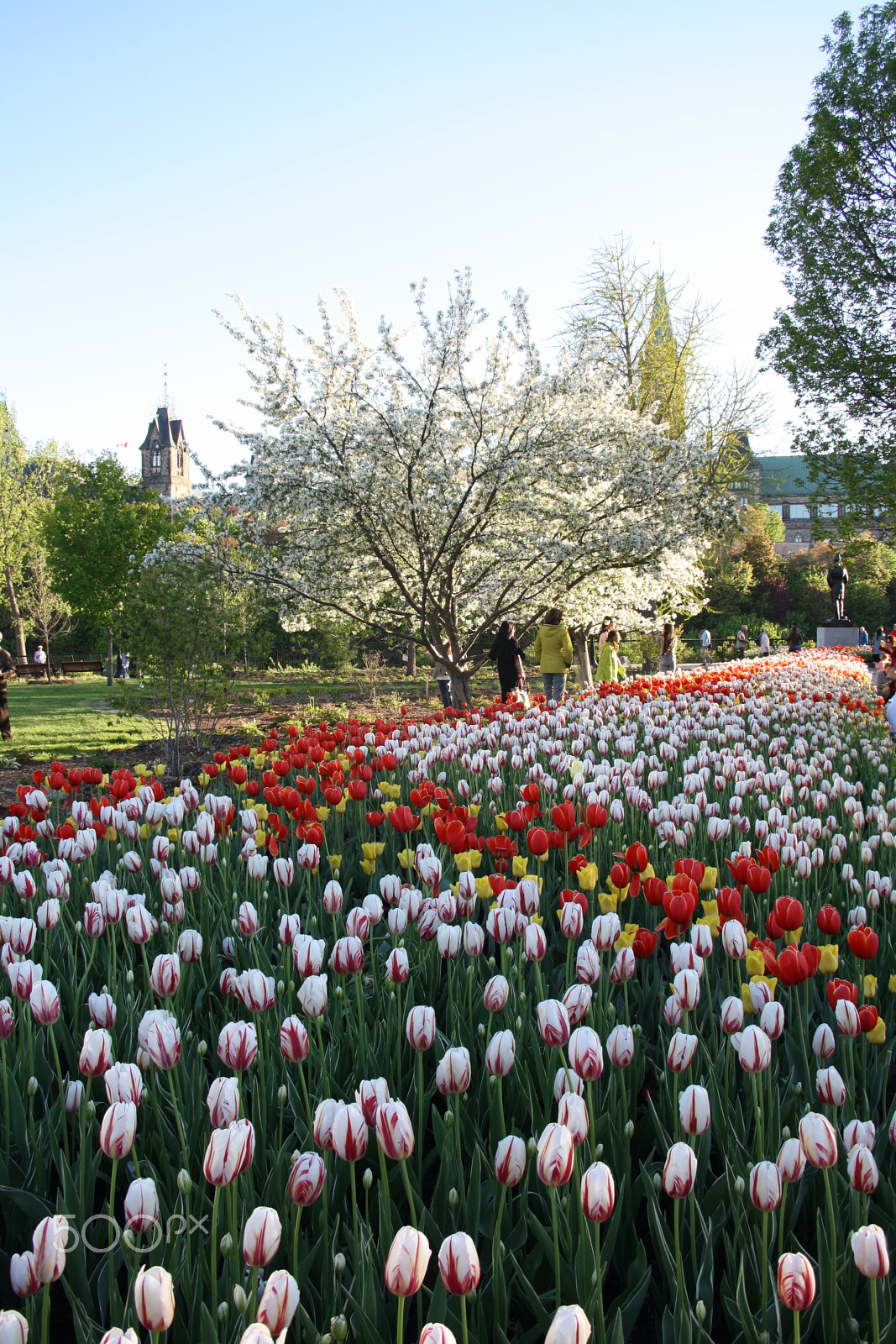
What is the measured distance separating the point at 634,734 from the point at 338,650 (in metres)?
16.0

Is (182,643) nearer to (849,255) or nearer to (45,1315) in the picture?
(45,1315)

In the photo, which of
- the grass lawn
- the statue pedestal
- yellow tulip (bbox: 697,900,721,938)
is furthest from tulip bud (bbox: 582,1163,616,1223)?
the statue pedestal

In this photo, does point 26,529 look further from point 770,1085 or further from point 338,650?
point 770,1085

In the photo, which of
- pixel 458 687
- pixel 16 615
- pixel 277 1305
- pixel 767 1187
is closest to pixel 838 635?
pixel 458 687

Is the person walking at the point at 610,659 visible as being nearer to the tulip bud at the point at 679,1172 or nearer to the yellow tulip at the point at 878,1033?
the yellow tulip at the point at 878,1033

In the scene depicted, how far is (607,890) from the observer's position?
122 inches

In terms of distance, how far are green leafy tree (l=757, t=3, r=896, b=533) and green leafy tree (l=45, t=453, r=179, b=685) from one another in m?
18.8

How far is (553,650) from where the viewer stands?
38.1ft

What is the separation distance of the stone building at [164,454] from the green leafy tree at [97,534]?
76665mm

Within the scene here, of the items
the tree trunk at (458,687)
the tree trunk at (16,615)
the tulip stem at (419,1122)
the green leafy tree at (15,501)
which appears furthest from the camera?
the tree trunk at (16,615)

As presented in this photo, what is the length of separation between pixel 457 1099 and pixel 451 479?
10937 mm

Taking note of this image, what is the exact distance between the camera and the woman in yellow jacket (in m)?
11.6

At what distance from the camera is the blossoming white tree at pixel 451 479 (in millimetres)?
11828

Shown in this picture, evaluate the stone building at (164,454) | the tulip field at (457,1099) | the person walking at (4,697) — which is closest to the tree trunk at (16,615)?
the person walking at (4,697)
